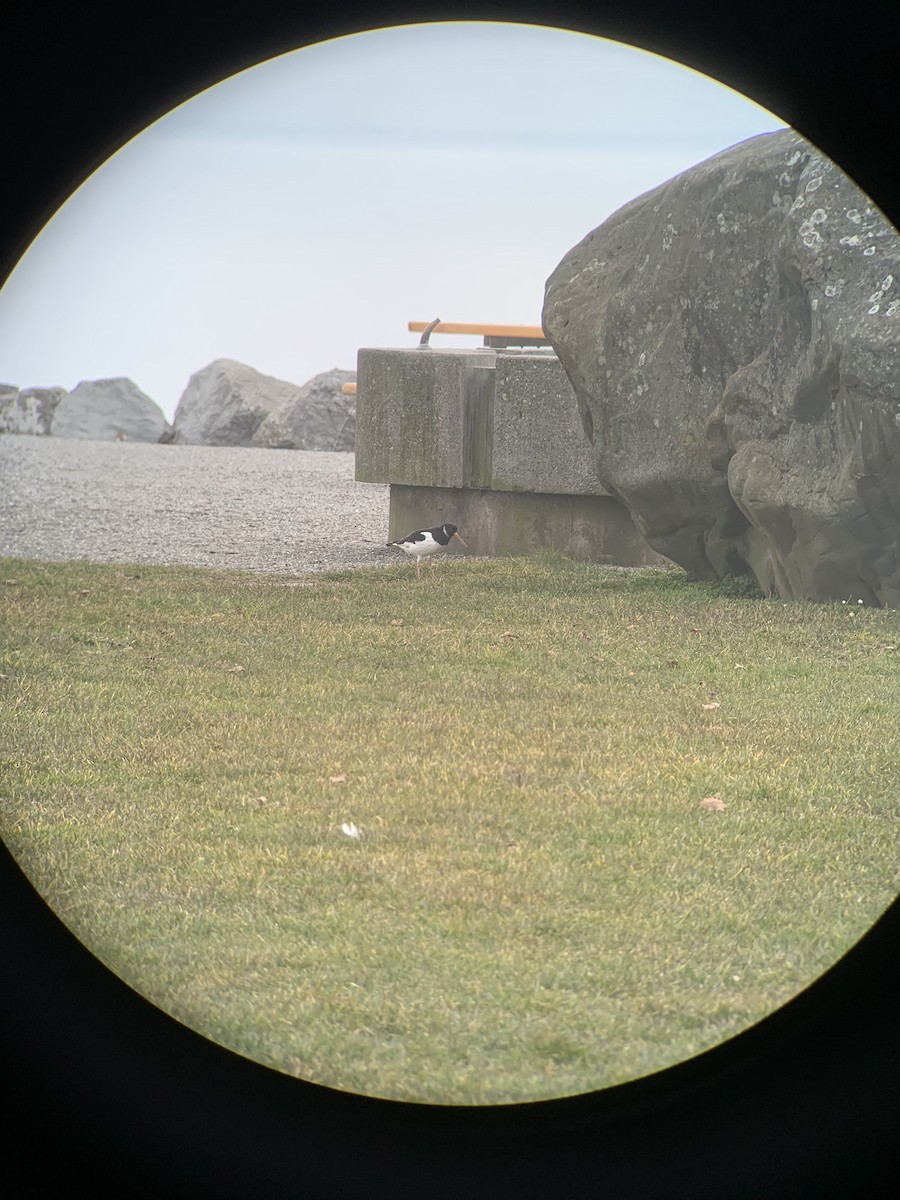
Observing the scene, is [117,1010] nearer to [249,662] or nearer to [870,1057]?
[870,1057]

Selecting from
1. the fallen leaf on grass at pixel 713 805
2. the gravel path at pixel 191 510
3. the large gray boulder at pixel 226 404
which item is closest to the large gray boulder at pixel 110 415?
the large gray boulder at pixel 226 404

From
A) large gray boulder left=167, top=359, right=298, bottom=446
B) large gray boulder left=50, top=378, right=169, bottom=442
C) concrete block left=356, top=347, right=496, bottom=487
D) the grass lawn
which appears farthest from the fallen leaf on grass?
large gray boulder left=50, top=378, right=169, bottom=442

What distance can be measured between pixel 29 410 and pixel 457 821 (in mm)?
17461

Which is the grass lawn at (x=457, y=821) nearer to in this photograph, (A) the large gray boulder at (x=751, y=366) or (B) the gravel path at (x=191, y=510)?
(A) the large gray boulder at (x=751, y=366)

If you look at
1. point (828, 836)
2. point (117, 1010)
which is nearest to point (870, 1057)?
point (117, 1010)

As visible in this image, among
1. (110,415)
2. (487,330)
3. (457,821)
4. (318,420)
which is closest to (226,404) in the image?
(318,420)

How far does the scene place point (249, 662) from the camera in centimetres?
566

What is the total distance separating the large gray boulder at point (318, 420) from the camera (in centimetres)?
1778

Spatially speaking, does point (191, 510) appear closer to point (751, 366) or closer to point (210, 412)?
point (751, 366)

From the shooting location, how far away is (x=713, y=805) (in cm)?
382

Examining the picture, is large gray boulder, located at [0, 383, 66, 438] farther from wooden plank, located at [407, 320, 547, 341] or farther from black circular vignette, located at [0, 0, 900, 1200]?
black circular vignette, located at [0, 0, 900, 1200]

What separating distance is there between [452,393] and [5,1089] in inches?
308

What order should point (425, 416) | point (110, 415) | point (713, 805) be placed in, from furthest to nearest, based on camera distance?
1. point (110, 415)
2. point (425, 416)
3. point (713, 805)

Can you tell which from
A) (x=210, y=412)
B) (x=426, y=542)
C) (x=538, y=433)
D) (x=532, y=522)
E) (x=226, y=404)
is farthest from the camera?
(x=210, y=412)
